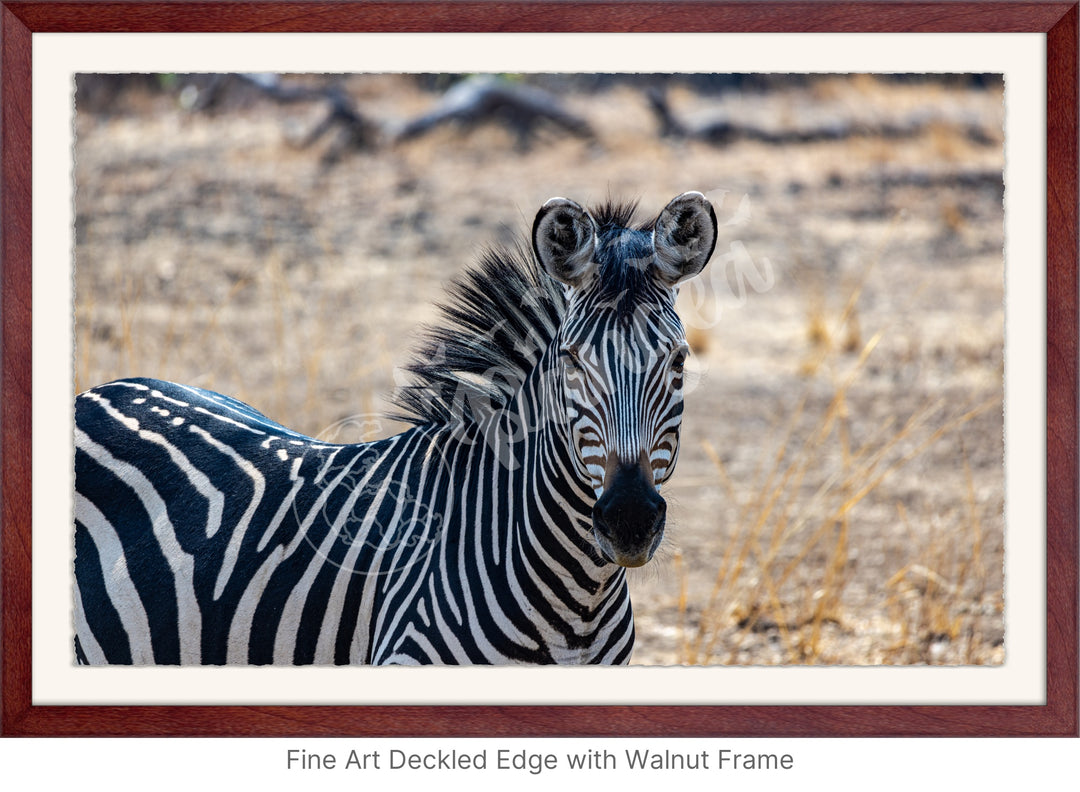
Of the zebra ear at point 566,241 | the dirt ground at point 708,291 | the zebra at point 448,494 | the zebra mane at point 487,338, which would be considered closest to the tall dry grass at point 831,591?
the dirt ground at point 708,291

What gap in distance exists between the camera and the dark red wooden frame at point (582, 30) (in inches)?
112

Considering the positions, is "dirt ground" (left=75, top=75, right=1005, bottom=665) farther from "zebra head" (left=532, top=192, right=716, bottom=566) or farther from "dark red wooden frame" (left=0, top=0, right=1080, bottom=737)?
"zebra head" (left=532, top=192, right=716, bottom=566)

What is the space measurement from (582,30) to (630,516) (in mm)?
1486

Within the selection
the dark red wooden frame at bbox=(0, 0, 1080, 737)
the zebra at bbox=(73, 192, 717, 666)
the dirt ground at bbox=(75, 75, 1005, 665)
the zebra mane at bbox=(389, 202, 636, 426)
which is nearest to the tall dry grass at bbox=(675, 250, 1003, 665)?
the dirt ground at bbox=(75, 75, 1005, 665)

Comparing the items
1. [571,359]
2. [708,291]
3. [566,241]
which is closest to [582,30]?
[566,241]

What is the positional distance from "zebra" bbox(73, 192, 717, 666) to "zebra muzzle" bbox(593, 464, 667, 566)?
0.10 feet

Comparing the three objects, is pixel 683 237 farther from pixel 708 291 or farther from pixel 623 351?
pixel 708 291

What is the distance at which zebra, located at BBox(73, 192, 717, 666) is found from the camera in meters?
2.51

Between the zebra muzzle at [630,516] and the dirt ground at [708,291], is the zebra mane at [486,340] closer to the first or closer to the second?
the zebra muzzle at [630,516]

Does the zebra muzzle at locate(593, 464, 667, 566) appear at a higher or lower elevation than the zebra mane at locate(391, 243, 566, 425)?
lower

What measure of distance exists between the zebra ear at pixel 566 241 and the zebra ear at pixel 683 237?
0.59 ft

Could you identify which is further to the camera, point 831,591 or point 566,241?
point 831,591

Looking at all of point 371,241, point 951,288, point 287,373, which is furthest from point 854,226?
point 287,373

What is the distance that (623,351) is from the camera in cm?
245
